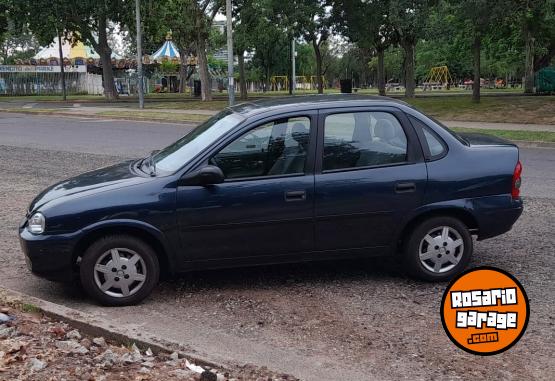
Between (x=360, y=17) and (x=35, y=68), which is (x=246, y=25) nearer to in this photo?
(x=360, y=17)

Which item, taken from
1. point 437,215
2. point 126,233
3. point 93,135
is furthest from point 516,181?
point 93,135

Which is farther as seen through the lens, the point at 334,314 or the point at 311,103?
the point at 311,103

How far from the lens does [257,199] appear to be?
5008mm

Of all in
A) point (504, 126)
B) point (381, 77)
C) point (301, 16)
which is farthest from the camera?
point (381, 77)

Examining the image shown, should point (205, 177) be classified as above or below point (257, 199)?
above

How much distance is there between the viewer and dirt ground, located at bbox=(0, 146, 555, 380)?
394 centimetres

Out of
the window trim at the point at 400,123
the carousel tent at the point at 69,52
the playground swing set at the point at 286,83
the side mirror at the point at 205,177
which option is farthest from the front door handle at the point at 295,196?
the playground swing set at the point at 286,83

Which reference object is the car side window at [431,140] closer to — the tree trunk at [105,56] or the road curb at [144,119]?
the road curb at [144,119]

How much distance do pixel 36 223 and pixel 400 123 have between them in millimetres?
3182

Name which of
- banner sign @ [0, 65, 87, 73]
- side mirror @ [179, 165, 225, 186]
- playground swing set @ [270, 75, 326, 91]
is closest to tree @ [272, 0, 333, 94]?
side mirror @ [179, 165, 225, 186]

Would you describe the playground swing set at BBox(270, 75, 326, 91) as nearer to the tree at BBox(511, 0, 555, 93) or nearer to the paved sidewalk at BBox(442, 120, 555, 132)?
the tree at BBox(511, 0, 555, 93)

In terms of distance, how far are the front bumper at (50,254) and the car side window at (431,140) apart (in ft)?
10.1

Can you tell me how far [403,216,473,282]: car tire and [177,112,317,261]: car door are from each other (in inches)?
36.4

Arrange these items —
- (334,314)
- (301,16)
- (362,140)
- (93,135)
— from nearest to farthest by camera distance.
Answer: (334,314), (362,140), (93,135), (301,16)
